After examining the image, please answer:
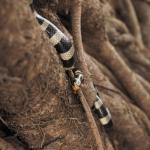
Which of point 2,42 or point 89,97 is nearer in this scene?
point 2,42

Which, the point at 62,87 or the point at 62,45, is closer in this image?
the point at 62,87

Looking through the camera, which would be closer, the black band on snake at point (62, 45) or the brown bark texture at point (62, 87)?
the brown bark texture at point (62, 87)

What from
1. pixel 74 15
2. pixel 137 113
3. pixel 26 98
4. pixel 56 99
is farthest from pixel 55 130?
pixel 137 113

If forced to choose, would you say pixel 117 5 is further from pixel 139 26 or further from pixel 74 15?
pixel 74 15

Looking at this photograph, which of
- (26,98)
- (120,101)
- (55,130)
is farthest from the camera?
(120,101)

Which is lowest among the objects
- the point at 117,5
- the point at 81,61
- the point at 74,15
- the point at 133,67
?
the point at 133,67

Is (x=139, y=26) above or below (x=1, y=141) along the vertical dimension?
below

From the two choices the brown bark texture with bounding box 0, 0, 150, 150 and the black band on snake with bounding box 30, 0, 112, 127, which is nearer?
the brown bark texture with bounding box 0, 0, 150, 150

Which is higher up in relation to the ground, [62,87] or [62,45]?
[62,45]
